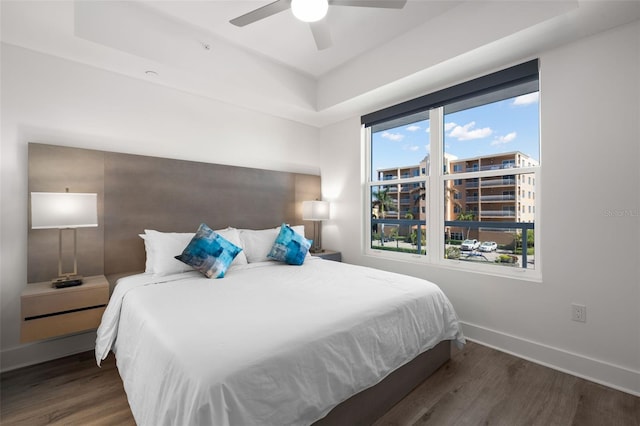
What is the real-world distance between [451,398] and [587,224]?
5.47 feet

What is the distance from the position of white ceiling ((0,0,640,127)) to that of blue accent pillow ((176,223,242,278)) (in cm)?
164

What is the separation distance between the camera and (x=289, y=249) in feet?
9.99

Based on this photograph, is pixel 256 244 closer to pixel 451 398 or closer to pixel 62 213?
pixel 62 213

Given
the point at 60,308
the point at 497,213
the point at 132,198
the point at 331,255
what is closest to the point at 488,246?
the point at 497,213

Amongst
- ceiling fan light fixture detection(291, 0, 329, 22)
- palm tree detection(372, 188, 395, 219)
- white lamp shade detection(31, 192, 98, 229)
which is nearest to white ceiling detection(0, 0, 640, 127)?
ceiling fan light fixture detection(291, 0, 329, 22)

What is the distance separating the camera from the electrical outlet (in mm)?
2188

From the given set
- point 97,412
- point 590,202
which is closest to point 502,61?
point 590,202

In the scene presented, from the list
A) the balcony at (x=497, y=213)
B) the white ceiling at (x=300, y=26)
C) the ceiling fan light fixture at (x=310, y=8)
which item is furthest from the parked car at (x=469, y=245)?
the ceiling fan light fixture at (x=310, y=8)

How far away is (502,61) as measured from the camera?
2.56 m

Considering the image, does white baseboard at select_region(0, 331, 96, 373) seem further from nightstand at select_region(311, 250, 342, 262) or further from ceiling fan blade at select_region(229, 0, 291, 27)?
ceiling fan blade at select_region(229, 0, 291, 27)

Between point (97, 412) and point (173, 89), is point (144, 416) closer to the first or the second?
point (97, 412)

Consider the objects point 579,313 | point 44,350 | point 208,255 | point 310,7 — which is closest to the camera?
point 310,7

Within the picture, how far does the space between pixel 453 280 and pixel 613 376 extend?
1261 millimetres

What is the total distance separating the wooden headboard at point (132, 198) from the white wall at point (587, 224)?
2.96 metres
